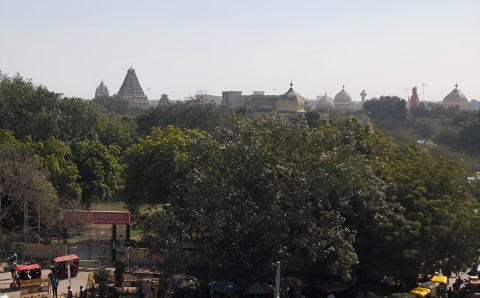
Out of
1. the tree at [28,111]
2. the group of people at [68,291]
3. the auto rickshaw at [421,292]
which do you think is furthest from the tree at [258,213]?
the tree at [28,111]

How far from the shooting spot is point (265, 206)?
22078mm

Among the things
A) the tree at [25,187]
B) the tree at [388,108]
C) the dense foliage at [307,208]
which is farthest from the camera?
the tree at [388,108]

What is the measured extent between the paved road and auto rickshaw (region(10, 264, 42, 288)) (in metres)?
0.32

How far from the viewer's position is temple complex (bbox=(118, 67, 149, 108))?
15838 centimetres

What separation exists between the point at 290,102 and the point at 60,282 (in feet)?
214

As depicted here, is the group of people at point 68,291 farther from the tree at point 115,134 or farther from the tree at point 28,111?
the tree at point 115,134

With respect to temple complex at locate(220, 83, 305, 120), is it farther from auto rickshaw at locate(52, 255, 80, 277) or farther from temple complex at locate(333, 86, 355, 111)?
temple complex at locate(333, 86, 355, 111)

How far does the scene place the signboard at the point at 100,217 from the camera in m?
27.4

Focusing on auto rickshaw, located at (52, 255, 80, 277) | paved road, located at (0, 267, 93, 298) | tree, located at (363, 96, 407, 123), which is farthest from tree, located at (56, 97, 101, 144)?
tree, located at (363, 96, 407, 123)

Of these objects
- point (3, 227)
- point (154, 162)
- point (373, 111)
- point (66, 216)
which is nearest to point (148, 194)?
point (154, 162)

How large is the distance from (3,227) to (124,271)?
31.8ft

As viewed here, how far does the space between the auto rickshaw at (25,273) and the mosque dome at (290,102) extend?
65.9 meters

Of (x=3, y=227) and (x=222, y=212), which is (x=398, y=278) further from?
(x=3, y=227)

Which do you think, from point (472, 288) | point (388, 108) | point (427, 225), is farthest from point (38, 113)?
point (388, 108)
